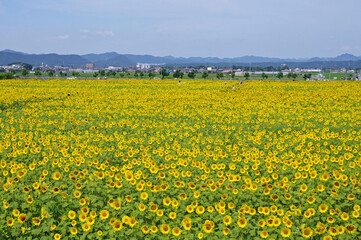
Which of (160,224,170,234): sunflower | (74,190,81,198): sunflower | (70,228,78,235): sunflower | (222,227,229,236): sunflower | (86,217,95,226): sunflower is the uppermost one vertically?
(74,190,81,198): sunflower

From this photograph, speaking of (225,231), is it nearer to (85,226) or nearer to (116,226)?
(116,226)

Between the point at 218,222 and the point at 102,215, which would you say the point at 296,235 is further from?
the point at 102,215

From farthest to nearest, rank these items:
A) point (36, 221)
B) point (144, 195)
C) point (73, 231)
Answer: point (144, 195) → point (36, 221) → point (73, 231)

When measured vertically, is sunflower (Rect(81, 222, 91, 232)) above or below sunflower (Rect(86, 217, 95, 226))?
below

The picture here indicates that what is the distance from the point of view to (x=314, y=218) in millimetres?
4977

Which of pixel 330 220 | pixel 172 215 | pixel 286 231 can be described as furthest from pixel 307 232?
pixel 172 215

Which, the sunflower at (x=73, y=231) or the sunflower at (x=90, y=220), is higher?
the sunflower at (x=90, y=220)

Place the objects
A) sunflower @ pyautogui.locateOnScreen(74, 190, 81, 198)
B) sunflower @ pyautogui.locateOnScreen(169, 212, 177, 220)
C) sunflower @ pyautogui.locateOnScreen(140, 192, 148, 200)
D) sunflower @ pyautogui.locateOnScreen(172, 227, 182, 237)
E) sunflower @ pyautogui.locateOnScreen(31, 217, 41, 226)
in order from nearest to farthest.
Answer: sunflower @ pyautogui.locateOnScreen(172, 227, 182, 237), sunflower @ pyautogui.locateOnScreen(31, 217, 41, 226), sunflower @ pyautogui.locateOnScreen(169, 212, 177, 220), sunflower @ pyautogui.locateOnScreen(140, 192, 148, 200), sunflower @ pyautogui.locateOnScreen(74, 190, 81, 198)

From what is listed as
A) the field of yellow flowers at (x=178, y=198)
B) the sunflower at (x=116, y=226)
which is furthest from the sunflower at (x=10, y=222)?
the sunflower at (x=116, y=226)

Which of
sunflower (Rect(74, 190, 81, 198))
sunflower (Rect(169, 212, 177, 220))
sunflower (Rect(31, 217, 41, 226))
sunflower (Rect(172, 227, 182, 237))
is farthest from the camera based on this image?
sunflower (Rect(74, 190, 81, 198))

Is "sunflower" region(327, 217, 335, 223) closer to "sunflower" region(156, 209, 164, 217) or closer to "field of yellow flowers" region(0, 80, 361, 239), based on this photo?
"field of yellow flowers" region(0, 80, 361, 239)

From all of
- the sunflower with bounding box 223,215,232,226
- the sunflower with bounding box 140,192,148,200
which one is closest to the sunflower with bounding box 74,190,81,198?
the sunflower with bounding box 140,192,148,200

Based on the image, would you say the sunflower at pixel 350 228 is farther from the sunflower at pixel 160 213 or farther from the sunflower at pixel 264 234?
the sunflower at pixel 160 213

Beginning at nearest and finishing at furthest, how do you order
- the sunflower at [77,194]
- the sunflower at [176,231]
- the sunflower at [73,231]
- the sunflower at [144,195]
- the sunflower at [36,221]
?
the sunflower at [176,231]
the sunflower at [73,231]
the sunflower at [36,221]
the sunflower at [144,195]
the sunflower at [77,194]
